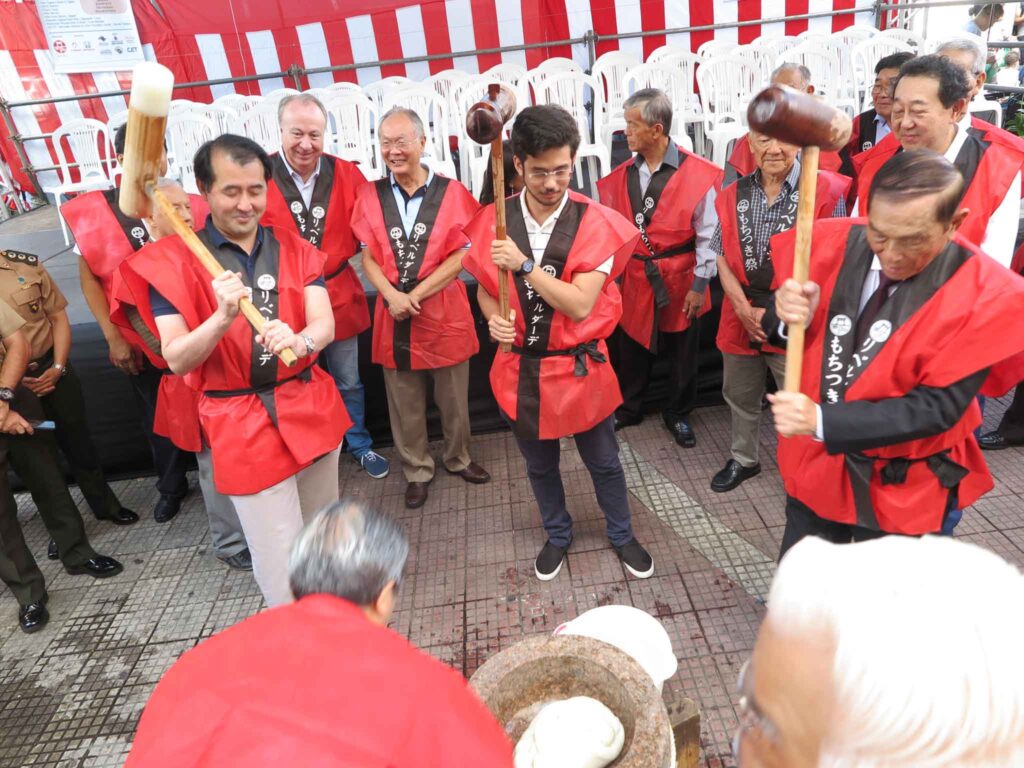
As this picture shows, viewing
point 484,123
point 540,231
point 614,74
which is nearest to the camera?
point 484,123

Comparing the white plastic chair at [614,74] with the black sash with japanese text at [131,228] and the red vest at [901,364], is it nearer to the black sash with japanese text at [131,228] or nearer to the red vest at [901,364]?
the black sash with japanese text at [131,228]

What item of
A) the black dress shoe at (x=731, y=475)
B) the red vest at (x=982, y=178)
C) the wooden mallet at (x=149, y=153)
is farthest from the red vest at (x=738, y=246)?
the wooden mallet at (x=149, y=153)

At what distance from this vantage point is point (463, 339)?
136 inches

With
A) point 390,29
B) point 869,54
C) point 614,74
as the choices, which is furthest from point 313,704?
point 390,29

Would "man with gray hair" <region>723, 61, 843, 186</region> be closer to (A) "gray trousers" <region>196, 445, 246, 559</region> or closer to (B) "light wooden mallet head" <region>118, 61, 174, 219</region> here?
(B) "light wooden mallet head" <region>118, 61, 174, 219</region>

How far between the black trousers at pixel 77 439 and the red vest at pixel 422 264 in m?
1.48

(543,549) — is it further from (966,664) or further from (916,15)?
(916,15)

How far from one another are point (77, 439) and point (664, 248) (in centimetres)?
319

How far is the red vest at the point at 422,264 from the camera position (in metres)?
3.24

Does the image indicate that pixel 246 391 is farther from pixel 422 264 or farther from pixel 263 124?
pixel 263 124

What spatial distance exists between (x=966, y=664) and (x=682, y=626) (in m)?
2.06

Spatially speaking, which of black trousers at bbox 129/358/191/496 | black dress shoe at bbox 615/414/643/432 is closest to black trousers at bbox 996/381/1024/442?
black dress shoe at bbox 615/414/643/432

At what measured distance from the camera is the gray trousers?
3055 millimetres

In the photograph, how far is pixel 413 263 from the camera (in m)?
3.27
